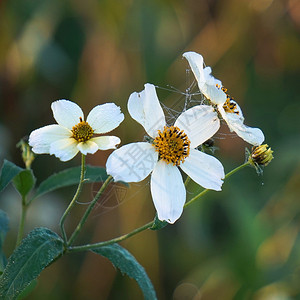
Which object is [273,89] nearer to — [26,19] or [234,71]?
[234,71]

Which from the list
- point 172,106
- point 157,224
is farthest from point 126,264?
point 172,106

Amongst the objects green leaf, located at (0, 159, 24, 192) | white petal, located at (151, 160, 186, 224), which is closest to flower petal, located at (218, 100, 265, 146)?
white petal, located at (151, 160, 186, 224)

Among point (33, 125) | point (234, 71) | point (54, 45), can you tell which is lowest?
point (33, 125)

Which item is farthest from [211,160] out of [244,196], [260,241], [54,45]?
[54,45]

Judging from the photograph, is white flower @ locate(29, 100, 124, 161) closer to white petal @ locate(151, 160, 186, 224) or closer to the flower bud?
white petal @ locate(151, 160, 186, 224)

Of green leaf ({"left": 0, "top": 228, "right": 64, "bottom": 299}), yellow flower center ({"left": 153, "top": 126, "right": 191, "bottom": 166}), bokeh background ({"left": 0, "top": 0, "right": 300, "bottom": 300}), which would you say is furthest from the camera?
bokeh background ({"left": 0, "top": 0, "right": 300, "bottom": 300})

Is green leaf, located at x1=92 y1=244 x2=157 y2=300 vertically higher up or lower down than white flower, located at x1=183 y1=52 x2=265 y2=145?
lower down

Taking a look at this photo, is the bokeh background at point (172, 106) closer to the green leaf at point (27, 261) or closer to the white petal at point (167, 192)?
the white petal at point (167, 192)
